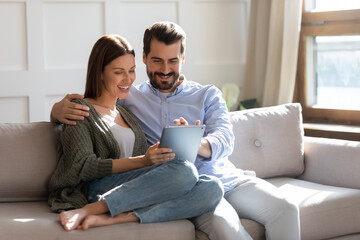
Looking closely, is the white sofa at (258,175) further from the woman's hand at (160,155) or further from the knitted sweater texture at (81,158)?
the woman's hand at (160,155)

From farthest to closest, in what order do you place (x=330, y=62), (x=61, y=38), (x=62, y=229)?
(x=330, y=62)
(x=61, y=38)
(x=62, y=229)

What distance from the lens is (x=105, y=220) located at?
2117 mm

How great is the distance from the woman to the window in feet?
6.08

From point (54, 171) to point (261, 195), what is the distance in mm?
845

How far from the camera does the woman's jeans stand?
7.06 feet

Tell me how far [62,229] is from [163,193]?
14.9 inches

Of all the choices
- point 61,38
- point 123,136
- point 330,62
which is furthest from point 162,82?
point 330,62

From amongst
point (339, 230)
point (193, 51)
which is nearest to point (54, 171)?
point (339, 230)

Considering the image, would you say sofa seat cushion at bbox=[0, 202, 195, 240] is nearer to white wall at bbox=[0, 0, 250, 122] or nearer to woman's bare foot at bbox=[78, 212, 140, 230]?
woman's bare foot at bbox=[78, 212, 140, 230]

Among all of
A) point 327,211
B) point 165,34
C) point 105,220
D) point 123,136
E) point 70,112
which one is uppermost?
point 165,34

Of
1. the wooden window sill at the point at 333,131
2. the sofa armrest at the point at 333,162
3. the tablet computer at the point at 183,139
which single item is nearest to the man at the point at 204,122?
the tablet computer at the point at 183,139

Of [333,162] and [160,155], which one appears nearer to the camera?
[160,155]

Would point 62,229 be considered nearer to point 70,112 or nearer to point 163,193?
point 163,193

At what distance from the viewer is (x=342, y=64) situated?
3.89m
